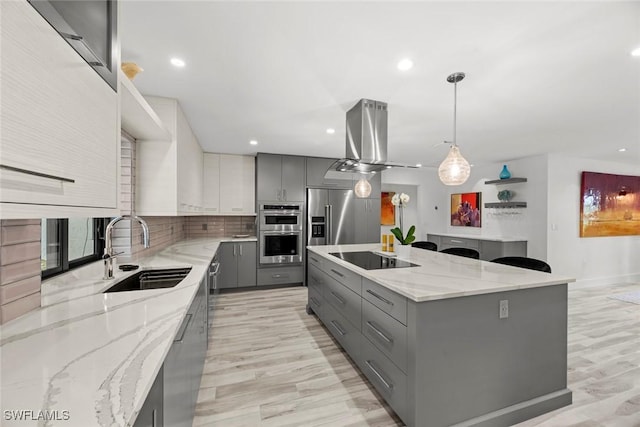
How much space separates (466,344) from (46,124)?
6.63 ft

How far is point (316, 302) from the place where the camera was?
10.3ft

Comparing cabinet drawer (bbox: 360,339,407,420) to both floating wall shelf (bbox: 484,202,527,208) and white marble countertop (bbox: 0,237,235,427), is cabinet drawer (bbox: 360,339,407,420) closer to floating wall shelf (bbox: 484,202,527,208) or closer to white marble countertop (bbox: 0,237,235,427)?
white marble countertop (bbox: 0,237,235,427)

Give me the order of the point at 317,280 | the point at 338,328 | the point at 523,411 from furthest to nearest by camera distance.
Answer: the point at 317,280, the point at 338,328, the point at 523,411

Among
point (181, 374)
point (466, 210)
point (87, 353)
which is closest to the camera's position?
point (87, 353)

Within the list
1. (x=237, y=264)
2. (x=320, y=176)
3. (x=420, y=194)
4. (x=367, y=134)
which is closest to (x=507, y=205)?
(x=420, y=194)

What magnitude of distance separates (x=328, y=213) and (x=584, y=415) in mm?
3693

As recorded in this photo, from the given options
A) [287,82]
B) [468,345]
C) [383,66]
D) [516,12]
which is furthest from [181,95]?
[468,345]

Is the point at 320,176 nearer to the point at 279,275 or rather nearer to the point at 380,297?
the point at 279,275

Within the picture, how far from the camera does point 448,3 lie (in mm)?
1304

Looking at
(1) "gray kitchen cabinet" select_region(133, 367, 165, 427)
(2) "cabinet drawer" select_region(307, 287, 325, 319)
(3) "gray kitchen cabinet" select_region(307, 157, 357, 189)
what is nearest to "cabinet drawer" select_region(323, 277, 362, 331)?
(2) "cabinet drawer" select_region(307, 287, 325, 319)

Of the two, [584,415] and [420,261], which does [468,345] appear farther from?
[584,415]

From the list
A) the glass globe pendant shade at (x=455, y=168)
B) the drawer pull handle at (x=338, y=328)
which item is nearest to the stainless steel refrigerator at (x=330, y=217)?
the drawer pull handle at (x=338, y=328)

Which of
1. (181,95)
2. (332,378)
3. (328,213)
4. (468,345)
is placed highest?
(181,95)

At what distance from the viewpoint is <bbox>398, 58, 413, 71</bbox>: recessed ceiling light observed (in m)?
1.80
